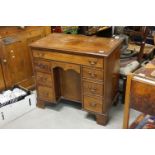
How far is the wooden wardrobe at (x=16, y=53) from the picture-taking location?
7.15 ft

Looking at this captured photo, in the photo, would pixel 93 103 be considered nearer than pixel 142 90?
No

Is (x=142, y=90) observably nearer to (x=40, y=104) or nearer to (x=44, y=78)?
(x=44, y=78)

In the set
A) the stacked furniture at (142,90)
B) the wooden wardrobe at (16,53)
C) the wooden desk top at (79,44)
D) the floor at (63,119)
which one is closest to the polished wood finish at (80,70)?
the wooden desk top at (79,44)

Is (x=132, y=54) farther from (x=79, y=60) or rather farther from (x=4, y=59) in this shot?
(x=4, y=59)

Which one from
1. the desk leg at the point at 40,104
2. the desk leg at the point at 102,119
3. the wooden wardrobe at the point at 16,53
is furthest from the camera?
the desk leg at the point at 40,104

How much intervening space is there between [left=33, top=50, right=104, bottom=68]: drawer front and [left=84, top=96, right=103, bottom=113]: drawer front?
1.12 ft

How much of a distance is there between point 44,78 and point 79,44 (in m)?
0.49

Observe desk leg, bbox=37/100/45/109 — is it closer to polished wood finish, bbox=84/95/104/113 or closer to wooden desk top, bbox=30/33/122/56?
polished wood finish, bbox=84/95/104/113

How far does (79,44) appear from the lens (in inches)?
76.7

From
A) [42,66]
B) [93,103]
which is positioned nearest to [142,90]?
[93,103]

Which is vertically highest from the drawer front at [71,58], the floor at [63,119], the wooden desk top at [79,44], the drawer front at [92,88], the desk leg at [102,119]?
the wooden desk top at [79,44]

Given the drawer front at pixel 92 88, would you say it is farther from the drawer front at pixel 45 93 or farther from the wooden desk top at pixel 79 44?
the drawer front at pixel 45 93

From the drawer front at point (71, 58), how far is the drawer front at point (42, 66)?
2.3 inches

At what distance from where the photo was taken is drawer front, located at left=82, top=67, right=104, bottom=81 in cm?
183
